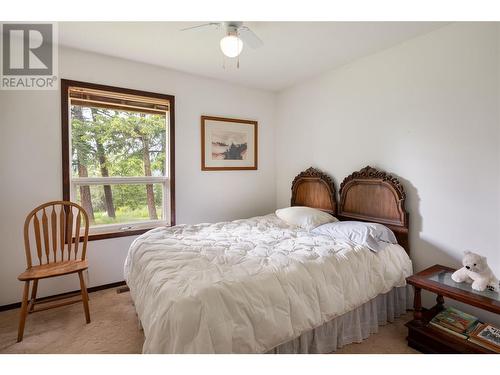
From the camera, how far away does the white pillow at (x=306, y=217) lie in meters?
2.74

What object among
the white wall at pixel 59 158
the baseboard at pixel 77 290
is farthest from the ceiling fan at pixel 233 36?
the baseboard at pixel 77 290

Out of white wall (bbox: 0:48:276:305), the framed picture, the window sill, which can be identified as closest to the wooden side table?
white wall (bbox: 0:48:276:305)

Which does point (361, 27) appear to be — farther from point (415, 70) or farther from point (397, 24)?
point (415, 70)

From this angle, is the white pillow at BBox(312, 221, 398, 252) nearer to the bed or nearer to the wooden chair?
the bed

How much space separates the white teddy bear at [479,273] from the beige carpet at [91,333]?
65 cm

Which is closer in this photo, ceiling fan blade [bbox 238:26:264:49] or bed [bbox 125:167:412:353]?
bed [bbox 125:167:412:353]

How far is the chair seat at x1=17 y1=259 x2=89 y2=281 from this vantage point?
1.98m

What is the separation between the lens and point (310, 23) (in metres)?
2.09

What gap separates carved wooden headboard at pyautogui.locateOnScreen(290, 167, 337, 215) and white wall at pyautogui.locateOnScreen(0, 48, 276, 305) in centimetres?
57

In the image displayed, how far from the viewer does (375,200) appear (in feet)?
8.59

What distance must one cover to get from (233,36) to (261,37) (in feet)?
1.89

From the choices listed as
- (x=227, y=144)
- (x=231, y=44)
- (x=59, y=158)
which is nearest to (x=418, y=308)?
(x=231, y=44)

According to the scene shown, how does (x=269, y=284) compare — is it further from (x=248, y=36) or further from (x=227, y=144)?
(x=227, y=144)
